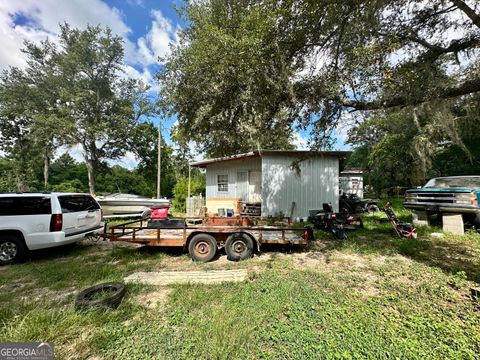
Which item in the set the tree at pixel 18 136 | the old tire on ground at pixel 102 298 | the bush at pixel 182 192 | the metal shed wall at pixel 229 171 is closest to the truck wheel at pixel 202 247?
the old tire on ground at pixel 102 298

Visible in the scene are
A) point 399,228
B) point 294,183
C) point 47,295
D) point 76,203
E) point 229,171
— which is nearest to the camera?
point 47,295

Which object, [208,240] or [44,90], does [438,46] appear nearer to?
[208,240]

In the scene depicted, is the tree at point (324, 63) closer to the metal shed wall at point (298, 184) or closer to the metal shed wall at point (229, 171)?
the metal shed wall at point (298, 184)

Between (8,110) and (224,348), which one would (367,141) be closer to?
(224,348)

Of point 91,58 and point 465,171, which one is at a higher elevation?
point 91,58

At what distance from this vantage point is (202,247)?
519 cm

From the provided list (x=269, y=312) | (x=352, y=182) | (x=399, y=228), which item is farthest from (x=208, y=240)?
(x=352, y=182)

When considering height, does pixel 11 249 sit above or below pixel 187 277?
above

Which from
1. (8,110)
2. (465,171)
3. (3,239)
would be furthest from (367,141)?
A: (8,110)

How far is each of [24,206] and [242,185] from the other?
8629 mm

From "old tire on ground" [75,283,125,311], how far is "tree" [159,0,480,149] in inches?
167

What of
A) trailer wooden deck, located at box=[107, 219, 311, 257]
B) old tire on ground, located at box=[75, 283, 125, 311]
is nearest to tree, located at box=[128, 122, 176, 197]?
trailer wooden deck, located at box=[107, 219, 311, 257]

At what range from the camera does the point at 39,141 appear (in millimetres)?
16062

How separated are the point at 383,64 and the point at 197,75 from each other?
12.7 ft
